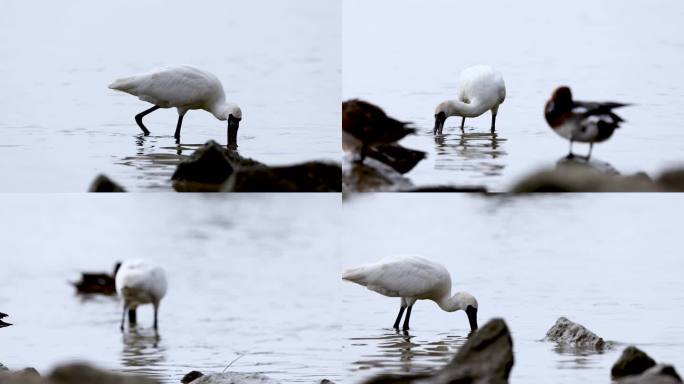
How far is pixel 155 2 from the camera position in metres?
7.07

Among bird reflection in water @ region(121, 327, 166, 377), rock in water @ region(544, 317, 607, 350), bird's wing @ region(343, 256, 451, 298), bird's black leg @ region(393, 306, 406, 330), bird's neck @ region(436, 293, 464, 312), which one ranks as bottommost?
bird reflection in water @ region(121, 327, 166, 377)

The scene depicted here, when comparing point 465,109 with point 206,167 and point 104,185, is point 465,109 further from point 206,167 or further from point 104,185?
point 104,185

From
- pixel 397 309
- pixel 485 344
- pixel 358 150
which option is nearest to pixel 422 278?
pixel 397 309

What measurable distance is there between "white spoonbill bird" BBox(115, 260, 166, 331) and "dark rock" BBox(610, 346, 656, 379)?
6.60 feet

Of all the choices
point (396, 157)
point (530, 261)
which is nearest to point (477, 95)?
point (396, 157)

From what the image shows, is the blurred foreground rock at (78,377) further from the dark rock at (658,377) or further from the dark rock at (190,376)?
the dark rock at (658,377)

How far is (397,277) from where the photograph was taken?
21.4 ft

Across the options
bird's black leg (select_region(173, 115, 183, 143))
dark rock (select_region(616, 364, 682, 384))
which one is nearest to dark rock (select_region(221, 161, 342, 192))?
bird's black leg (select_region(173, 115, 183, 143))

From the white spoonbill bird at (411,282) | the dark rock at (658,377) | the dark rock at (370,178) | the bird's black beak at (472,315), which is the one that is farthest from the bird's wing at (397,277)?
the dark rock at (658,377)

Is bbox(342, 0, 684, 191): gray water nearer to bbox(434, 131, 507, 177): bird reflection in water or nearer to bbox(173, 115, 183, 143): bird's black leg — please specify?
bbox(434, 131, 507, 177): bird reflection in water

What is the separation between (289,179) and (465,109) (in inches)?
31.5

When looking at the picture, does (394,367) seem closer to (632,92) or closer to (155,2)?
(632,92)

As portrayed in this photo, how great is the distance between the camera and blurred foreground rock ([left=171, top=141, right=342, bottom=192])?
6.39 m

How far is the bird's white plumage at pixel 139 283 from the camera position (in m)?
6.64
